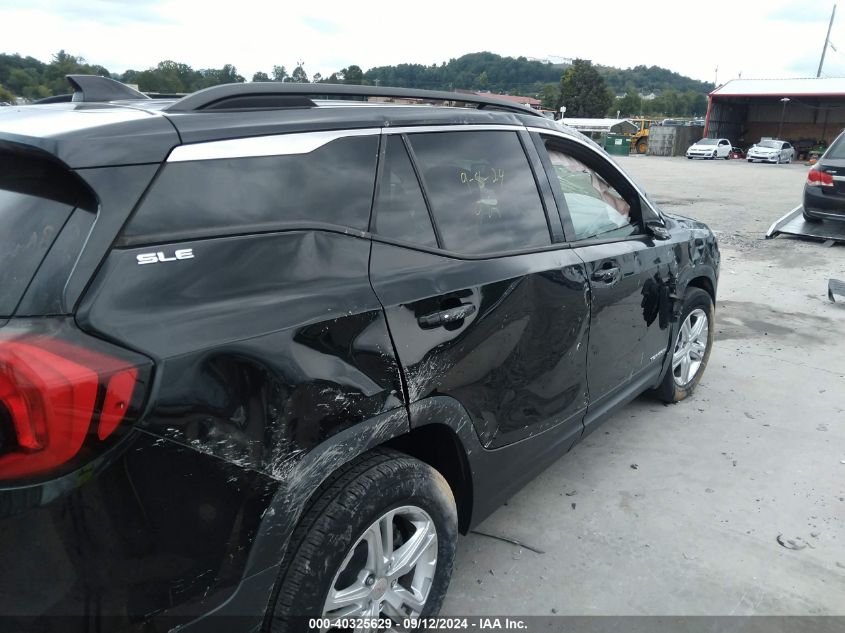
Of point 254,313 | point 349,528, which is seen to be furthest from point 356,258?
point 349,528

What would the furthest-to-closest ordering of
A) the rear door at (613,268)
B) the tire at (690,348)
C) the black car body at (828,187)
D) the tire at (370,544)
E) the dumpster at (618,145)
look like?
the dumpster at (618,145) → the black car body at (828,187) → the tire at (690,348) → the rear door at (613,268) → the tire at (370,544)

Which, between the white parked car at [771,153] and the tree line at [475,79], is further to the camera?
the white parked car at [771,153]

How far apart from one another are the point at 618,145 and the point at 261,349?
157ft

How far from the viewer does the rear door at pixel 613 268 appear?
3.13 m

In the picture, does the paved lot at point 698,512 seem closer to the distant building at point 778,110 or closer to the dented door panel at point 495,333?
the dented door panel at point 495,333

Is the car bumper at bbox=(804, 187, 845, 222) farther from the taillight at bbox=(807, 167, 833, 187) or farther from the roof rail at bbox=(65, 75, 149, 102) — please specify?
the roof rail at bbox=(65, 75, 149, 102)

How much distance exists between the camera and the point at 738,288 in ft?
25.3

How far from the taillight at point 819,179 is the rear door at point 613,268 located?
7504 millimetres

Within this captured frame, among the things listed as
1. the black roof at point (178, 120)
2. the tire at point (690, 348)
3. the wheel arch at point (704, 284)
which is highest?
the black roof at point (178, 120)

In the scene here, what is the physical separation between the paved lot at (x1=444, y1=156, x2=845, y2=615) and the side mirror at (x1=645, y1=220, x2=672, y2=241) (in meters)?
1.25

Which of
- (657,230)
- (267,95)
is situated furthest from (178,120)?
(657,230)

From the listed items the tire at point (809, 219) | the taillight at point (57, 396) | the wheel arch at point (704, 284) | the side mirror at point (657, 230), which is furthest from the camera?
the tire at point (809, 219)

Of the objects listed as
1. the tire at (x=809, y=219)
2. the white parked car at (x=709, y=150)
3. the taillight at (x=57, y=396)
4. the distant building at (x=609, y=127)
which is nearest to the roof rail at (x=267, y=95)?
the taillight at (x=57, y=396)

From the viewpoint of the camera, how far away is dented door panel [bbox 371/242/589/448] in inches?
84.9
